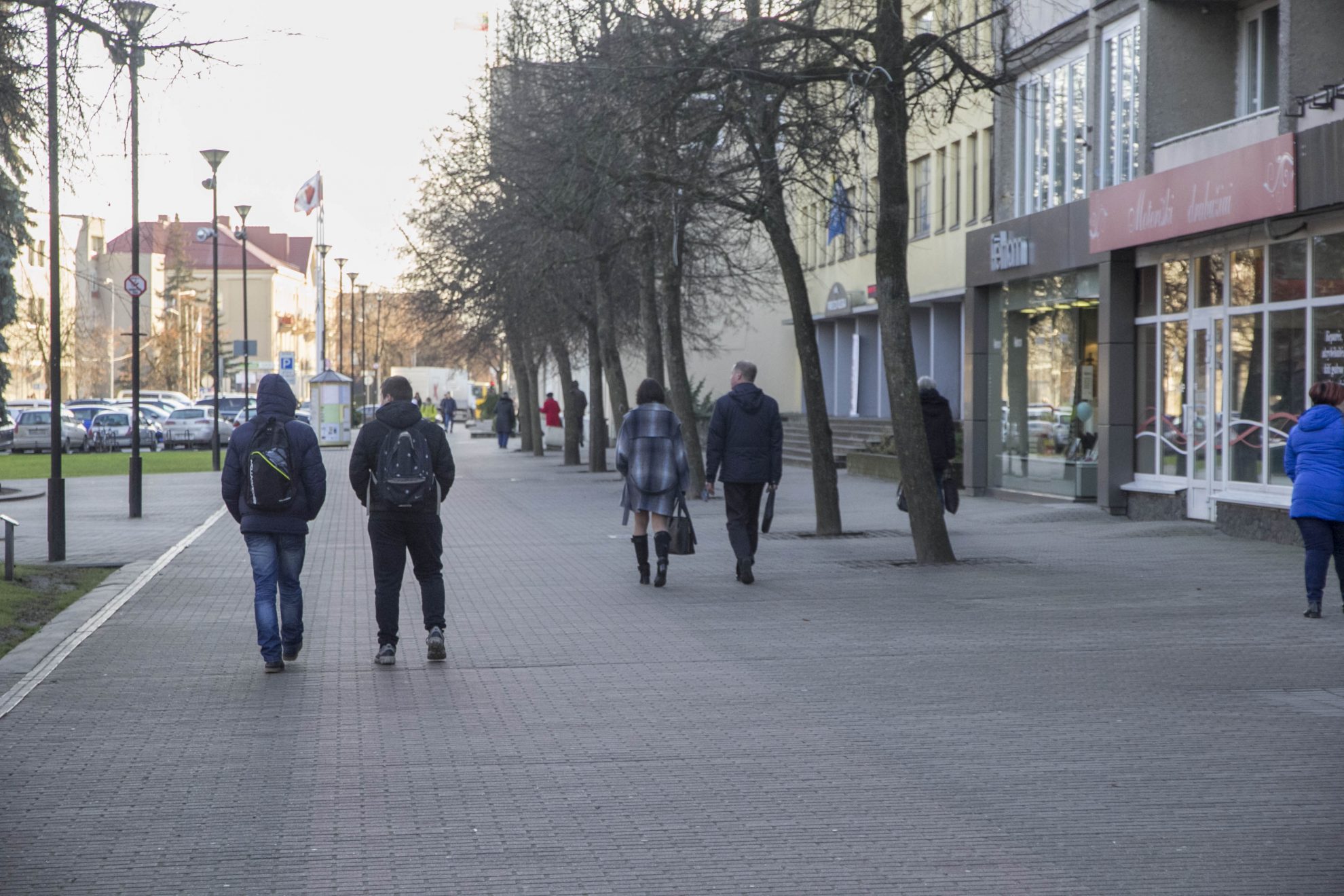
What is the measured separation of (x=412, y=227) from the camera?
4150 centimetres

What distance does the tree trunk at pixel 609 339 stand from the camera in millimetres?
31312

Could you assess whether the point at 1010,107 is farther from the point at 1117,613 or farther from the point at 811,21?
the point at 1117,613

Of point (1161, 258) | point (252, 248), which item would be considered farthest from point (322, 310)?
point (252, 248)

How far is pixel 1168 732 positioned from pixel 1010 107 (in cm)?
1939

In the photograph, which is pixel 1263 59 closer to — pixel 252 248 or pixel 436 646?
pixel 436 646

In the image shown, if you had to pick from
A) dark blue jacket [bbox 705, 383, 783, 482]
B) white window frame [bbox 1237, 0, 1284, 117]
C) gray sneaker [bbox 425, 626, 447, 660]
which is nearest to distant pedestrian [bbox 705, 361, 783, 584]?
dark blue jacket [bbox 705, 383, 783, 482]

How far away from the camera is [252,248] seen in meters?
147

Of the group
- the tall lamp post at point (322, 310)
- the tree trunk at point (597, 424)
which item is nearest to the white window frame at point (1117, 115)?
the tree trunk at point (597, 424)

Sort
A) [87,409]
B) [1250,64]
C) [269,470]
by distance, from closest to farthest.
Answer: [269,470] < [1250,64] < [87,409]

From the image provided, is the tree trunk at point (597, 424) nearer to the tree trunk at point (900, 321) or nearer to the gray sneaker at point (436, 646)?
the tree trunk at point (900, 321)

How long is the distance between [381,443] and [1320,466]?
6.43 m

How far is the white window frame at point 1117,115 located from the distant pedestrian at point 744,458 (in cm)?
893

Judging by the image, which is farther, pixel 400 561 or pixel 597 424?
pixel 597 424

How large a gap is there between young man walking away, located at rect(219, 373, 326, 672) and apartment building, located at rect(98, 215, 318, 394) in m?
74.9
